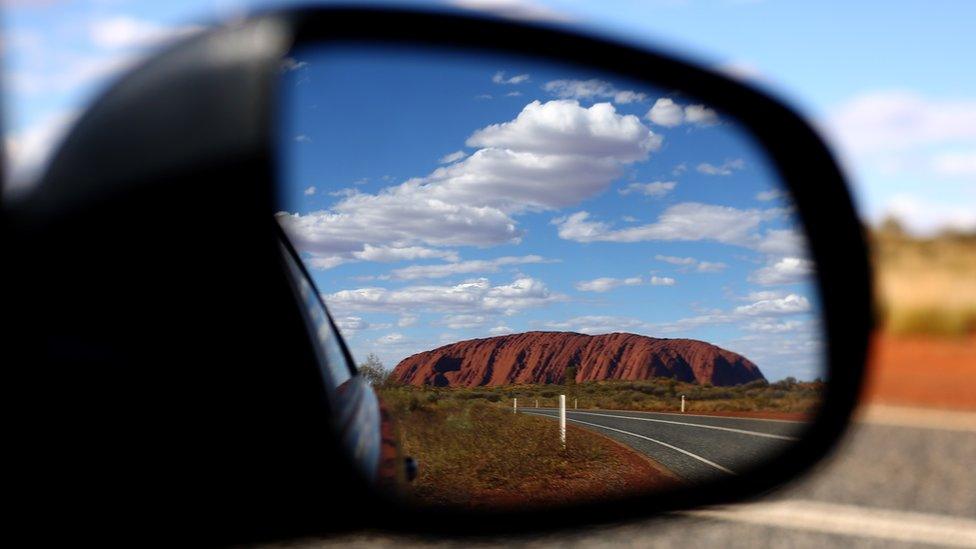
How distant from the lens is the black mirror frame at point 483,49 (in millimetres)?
704

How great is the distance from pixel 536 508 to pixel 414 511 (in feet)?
1.04

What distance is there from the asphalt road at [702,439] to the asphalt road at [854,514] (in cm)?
287

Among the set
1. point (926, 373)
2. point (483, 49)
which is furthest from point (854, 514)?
point (926, 373)

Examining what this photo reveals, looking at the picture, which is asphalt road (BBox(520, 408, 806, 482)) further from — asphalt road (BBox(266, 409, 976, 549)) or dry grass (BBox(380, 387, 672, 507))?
asphalt road (BBox(266, 409, 976, 549))

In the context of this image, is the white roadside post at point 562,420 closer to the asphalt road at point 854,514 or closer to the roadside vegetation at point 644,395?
the roadside vegetation at point 644,395

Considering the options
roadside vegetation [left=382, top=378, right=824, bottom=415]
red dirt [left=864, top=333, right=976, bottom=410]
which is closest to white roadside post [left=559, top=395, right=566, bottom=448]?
roadside vegetation [left=382, top=378, right=824, bottom=415]

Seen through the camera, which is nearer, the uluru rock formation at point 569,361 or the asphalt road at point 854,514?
the uluru rock formation at point 569,361

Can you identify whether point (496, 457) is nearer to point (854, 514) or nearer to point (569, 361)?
point (569, 361)

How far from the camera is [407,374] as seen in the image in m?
1.22

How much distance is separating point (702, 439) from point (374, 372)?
0.82 m

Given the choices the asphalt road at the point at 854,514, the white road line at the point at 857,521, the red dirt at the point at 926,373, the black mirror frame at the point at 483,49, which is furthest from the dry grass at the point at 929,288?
the black mirror frame at the point at 483,49

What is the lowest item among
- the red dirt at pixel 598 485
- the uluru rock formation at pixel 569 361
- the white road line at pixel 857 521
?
the white road line at pixel 857 521

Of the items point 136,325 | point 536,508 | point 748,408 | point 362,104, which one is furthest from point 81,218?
point 748,408

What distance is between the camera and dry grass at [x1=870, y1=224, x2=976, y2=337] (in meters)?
22.0
